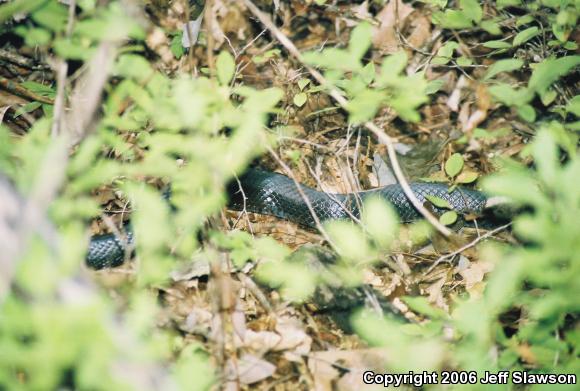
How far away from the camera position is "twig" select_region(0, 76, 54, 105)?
3.90 m

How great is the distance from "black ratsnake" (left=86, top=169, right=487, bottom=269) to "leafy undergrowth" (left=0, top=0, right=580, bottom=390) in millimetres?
126

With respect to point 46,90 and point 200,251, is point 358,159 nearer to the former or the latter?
point 200,251

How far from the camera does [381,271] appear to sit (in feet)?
10.8

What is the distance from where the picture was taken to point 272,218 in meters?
4.20

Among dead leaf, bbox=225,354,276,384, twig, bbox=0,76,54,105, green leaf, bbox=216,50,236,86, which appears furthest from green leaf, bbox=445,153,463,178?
twig, bbox=0,76,54,105

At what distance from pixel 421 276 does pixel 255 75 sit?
7.85 feet

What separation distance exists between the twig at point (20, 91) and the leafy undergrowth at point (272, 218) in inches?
0.7

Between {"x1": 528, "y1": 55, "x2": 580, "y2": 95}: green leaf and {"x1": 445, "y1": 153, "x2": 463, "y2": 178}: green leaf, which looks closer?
{"x1": 528, "y1": 55, "x2": 580, "y2": 95}: green leaf

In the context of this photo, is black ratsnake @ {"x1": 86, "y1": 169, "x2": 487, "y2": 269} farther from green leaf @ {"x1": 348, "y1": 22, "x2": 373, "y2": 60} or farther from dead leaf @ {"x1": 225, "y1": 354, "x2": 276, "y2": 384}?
green leaf @ {"x1": 348, "y1": 22, "x2": 373, "y2": 60}

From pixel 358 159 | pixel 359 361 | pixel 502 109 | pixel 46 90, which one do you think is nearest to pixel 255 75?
pixel 358 159

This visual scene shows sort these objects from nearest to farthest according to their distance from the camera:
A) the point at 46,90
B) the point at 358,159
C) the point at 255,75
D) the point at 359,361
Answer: the point at 359,361, the point at 46,90, the point at 358,159, the point at 255,75

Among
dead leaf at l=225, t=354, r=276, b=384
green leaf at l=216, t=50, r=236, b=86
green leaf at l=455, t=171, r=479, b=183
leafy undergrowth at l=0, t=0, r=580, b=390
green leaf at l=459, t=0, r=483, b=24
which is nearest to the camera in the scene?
leafy undergrowth at l=0, t=0, r=580, b=390

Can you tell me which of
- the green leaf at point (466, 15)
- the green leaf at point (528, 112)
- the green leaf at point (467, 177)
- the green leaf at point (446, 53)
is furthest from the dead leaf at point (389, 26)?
the green leaf at point (528, 112)

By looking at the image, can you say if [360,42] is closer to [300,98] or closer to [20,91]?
[300,98]
